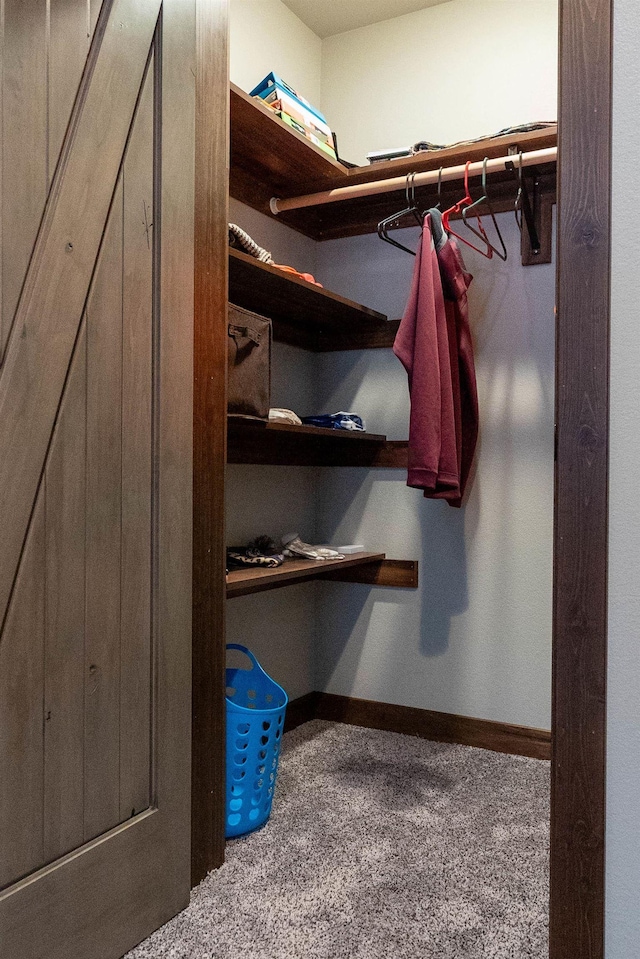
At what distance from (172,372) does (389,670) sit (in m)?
1.71

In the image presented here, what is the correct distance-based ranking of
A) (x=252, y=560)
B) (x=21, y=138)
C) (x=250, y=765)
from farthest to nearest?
(x=252, y=560) → (x=250, y=765) → (x=21, y=138)

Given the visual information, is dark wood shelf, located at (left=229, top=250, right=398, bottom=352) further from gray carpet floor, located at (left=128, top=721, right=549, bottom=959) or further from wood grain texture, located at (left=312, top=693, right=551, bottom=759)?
gray carpet floor, located at (left=128, top=721, right=549, bottom=959)

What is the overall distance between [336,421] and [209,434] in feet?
3.23

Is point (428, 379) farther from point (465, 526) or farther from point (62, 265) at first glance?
point (62, 265)

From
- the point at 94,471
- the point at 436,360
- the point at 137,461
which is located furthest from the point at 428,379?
the point at 94,471

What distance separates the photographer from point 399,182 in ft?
8.20

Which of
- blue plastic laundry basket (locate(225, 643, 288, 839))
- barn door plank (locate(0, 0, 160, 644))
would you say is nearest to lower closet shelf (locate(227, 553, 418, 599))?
blue plastic laundry basket (locate(225, 643, 288, 839))

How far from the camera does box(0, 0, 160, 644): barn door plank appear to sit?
1250 millimetres

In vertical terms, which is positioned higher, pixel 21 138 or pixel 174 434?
pixel 21 138

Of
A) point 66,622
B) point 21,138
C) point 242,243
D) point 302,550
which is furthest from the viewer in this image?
point 302,550

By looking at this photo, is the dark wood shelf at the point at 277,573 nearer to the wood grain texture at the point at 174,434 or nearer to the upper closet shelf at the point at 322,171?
the wood grain texture at the point at 174,434

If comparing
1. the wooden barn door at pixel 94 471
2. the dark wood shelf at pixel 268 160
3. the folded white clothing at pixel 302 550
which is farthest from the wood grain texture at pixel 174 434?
the folded white clothing at pixel 302 550

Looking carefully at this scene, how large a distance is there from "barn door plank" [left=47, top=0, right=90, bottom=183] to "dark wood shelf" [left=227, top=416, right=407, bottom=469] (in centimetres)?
122

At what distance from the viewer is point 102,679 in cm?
145
